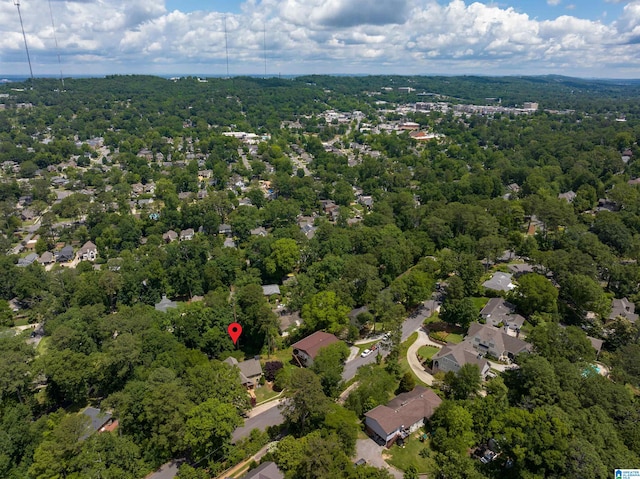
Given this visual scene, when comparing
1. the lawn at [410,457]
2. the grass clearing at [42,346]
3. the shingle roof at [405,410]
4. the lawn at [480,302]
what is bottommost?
the grass clearing at [42,346]

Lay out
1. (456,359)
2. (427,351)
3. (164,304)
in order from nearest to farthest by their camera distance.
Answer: (456,359), (427,351), (164,304)

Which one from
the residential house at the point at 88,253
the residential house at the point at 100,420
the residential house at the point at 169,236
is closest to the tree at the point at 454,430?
the residential house at the point at 100,420

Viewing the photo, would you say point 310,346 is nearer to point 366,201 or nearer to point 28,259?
point 28,259

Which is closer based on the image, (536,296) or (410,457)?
(410,457)

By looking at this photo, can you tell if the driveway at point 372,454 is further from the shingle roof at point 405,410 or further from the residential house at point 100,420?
the residential house at point 100,420

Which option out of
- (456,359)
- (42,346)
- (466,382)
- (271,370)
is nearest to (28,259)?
(42,346)

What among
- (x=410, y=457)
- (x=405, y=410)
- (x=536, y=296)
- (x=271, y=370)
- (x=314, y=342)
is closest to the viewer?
(x=410, y=457)

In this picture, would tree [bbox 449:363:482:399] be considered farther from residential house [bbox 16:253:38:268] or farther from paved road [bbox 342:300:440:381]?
residential house [bbox 16:253:38:268]

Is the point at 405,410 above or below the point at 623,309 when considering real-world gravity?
below
